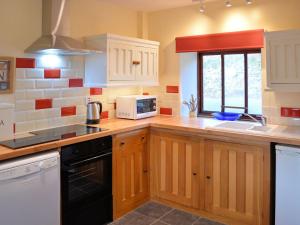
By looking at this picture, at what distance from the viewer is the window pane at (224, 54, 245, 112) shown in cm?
352

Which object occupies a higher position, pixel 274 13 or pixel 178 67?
pixel 274 13

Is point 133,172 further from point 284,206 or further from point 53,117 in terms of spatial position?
point 284,206

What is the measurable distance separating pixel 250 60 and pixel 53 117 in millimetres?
2260

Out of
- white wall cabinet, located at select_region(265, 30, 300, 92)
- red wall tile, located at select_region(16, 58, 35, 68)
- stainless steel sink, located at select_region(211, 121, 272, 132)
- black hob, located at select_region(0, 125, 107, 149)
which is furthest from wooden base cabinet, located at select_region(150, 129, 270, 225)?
red wall tile, located at select_region(16, 58, 35, 68)

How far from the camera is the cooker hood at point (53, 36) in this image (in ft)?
8.64

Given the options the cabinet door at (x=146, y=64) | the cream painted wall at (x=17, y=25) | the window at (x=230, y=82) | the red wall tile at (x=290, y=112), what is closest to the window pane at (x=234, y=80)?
the window at (x=230, y=82)

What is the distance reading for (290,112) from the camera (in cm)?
298

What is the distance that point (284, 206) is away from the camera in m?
2.47

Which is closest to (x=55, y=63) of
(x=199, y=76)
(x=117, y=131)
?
(x=117, y=131)

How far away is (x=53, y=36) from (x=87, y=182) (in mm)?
1354

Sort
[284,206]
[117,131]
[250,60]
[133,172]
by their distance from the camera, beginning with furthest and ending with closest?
[250,60], [133,172], [117,131], [284,206]

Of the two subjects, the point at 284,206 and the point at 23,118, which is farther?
the point at 23,118

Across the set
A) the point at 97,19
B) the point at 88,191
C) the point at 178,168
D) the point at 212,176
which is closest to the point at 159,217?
the point at 178,168

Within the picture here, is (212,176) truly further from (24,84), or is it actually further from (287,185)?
(24,84)
